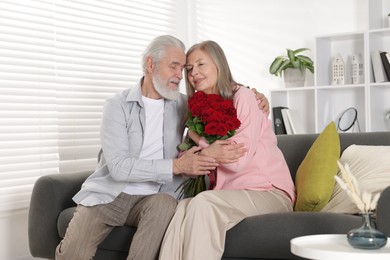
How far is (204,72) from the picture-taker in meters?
3.34

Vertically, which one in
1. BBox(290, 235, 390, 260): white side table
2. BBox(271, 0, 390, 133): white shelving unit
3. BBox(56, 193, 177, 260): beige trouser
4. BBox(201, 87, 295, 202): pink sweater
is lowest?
BBox(56, 193, 177, 260): beige trouser

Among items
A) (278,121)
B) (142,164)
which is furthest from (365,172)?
(278,121)

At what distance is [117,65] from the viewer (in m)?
5.46

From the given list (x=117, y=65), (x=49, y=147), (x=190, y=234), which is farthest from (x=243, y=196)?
(x=117, y=65)

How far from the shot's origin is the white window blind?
4.51 m

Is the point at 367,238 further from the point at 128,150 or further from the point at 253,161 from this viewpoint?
the point at 128,150

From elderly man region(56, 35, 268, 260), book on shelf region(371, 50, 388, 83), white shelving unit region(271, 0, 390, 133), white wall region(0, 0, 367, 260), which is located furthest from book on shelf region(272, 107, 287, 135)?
elderly man region(56, 35, 268, 260)

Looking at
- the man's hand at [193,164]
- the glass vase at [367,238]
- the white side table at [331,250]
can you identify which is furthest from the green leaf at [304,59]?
the glass vase at [367,238]

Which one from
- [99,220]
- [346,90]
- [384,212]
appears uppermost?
[346,90]

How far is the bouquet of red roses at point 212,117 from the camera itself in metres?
3.07

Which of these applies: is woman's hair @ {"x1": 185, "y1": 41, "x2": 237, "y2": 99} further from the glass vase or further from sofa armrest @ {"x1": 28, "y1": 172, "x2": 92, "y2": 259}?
the glass vase

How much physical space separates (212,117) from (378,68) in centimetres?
235

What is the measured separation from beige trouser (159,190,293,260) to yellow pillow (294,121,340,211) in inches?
9.6

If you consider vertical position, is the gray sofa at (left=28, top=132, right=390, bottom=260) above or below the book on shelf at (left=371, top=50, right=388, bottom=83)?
below
